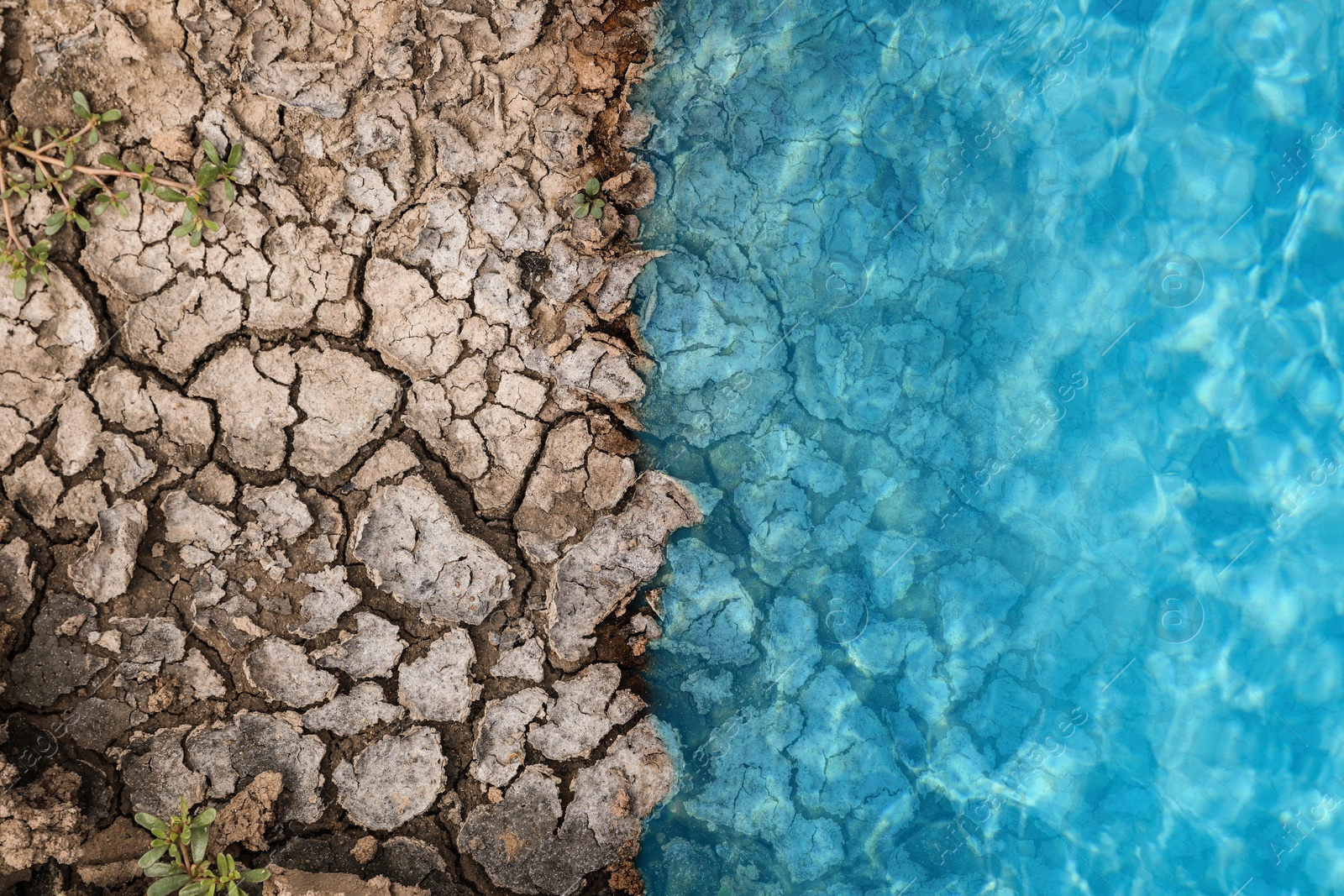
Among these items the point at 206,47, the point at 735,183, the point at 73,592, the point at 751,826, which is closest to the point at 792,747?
the point at 751,826

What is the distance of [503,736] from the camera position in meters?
2.23

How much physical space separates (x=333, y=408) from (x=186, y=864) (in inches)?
49.4

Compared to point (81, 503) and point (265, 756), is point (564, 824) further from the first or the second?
point (81, 503)

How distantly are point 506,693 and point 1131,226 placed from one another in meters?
2.38

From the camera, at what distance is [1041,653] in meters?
2.36

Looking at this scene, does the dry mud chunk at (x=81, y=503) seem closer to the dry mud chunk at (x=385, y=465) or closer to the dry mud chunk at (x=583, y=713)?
the dry mud chunk at (x=385, y=465)

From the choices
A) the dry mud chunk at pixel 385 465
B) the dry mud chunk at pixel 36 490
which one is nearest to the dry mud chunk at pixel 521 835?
the dry mud chunk at pixel 385 465

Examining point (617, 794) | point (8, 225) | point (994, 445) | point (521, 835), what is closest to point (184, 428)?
point (8, 225)

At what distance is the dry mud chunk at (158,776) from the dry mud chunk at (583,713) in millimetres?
949

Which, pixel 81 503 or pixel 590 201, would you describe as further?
pixel 590 201

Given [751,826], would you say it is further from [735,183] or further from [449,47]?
[449,47]

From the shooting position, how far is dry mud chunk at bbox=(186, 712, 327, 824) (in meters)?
2.12

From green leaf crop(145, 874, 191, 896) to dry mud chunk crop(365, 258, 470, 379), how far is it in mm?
1436

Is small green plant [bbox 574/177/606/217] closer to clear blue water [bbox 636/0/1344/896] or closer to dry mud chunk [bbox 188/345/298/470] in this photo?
clear blue water [bbox 636/0/1344/896]
